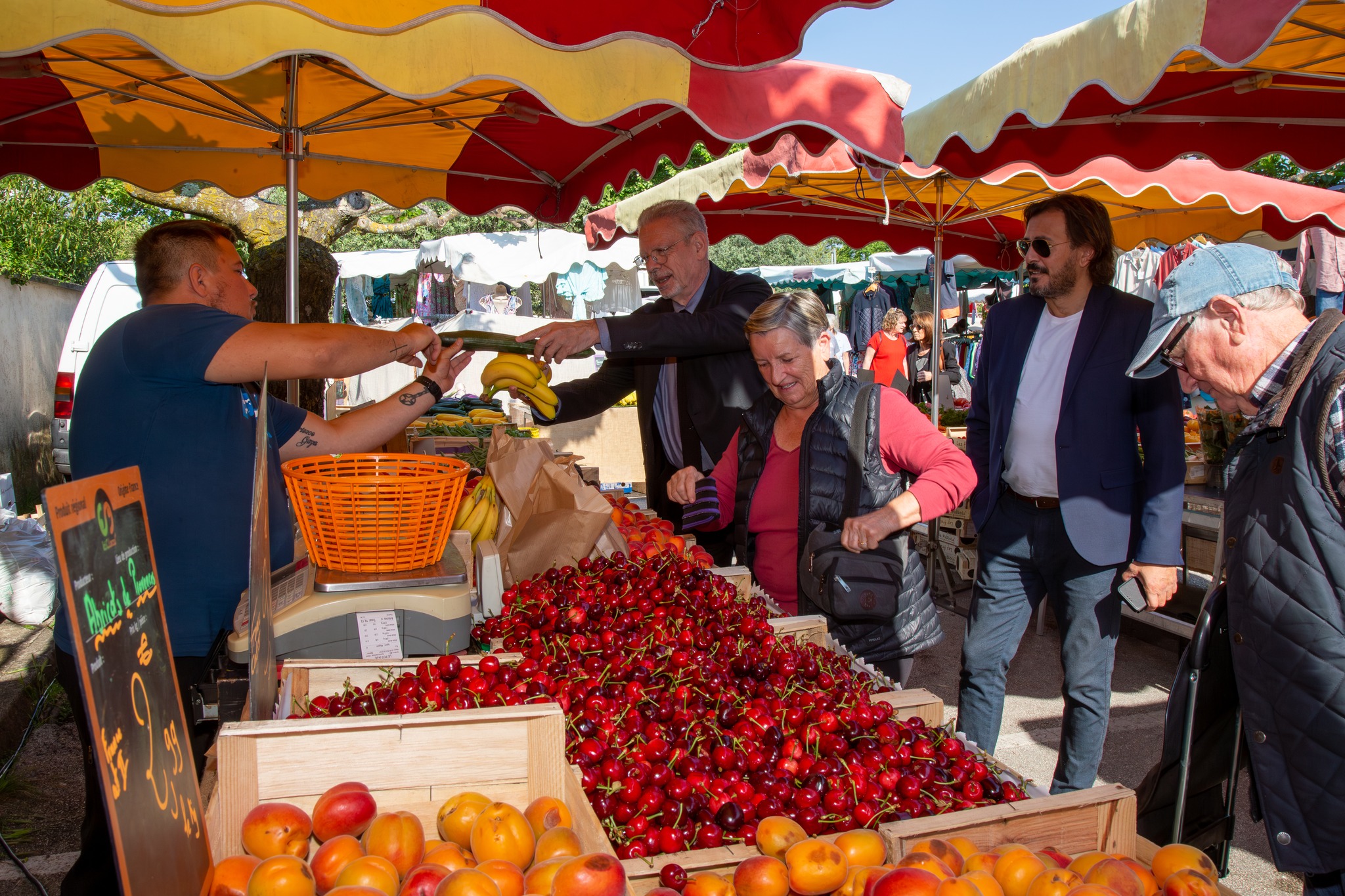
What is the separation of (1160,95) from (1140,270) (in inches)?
330

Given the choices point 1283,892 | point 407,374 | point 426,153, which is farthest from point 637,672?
point 407,374

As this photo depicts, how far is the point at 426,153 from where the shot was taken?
16.0 feet

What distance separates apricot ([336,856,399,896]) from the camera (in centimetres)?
119

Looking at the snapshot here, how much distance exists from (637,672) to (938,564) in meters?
4.95

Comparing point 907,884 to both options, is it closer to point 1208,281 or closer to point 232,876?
point 232,876

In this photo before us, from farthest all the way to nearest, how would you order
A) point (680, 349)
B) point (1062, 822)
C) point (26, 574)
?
point (26, 574), point (680, 349), point (1062, 822)

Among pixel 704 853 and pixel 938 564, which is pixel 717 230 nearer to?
pixel 938 564

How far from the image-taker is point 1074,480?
289cm

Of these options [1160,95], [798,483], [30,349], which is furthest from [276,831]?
[30,349]

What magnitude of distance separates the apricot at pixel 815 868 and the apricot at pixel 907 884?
7cm

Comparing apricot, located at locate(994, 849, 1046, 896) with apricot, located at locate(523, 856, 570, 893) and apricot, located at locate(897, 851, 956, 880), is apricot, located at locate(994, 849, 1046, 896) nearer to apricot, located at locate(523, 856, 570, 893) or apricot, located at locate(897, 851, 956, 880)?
apricot, located at locate(897, 851, 956, 880)

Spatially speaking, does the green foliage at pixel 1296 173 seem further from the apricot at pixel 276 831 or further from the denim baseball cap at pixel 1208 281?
the apricot at pixel 276 831

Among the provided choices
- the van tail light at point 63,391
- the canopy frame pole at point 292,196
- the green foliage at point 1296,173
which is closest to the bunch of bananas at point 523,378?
the canopy frame pole at point 292,196

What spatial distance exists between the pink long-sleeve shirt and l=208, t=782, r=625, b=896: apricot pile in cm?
156
